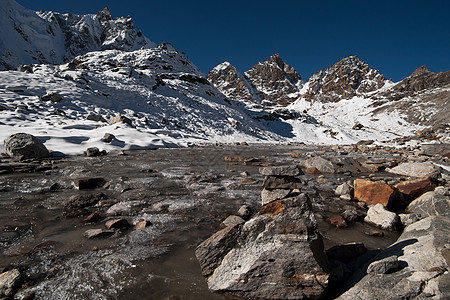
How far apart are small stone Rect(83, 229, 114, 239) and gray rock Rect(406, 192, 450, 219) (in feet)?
20.5

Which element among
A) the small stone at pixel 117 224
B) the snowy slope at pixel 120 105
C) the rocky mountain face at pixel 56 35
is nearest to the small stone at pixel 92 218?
the small stone at pixel 117 224

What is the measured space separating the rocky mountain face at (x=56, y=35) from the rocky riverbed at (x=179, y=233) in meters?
86.3

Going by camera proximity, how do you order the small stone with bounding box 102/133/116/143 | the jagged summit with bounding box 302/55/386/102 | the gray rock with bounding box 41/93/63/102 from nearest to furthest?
the small stone with bounding box 102/133/116/143 → the gray rock with bounding box 41/93/63/102 → the jagged summit with bounding box 302/55/386/102

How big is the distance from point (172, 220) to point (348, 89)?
17749 centimetres

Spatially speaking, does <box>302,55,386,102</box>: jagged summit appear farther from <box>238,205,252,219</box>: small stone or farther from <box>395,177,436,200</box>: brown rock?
<box>238,205,252,219</box>: small stone

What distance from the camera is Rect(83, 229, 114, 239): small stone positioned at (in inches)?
151

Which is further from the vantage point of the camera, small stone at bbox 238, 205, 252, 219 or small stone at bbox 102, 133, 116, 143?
small stone at bbox 102, 133, 116, 143

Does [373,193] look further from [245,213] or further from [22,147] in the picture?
[22,147]

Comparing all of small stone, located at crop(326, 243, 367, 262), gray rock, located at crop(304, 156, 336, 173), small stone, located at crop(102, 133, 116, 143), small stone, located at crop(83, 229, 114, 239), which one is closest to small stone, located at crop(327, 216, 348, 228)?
small stone, located at crop(326, 243, 367, 262)

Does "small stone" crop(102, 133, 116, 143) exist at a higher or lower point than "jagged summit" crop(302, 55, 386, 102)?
lower

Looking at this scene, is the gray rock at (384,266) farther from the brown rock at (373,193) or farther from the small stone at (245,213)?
the brown rock at (373,193)

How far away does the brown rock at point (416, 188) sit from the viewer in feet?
19.2

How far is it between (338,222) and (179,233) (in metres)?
3.35

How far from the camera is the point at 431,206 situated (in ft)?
15.0
